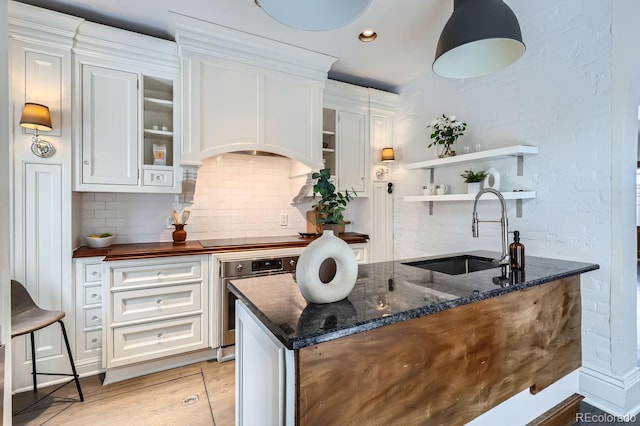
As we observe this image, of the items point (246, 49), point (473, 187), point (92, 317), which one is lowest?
point (92, 317)

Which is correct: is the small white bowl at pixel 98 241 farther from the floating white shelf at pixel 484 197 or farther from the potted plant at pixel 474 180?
the potted plant at pixel 474 180

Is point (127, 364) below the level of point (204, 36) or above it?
below

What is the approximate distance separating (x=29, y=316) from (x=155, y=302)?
2.32 ft

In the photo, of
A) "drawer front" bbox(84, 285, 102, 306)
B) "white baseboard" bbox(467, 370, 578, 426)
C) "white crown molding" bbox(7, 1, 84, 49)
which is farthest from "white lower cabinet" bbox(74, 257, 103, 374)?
"white baseboard" bbox(467, 370, 578, 426)

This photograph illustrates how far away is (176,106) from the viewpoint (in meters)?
2.55

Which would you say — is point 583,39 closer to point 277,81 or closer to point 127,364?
point 277,81

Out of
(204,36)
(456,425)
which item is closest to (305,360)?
(456,425)

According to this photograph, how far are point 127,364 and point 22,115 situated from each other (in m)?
1.84

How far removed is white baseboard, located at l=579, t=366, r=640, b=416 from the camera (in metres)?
1.88

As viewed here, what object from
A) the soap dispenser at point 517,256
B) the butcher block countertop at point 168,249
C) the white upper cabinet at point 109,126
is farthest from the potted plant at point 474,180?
the white upper cabinet at point 109,126

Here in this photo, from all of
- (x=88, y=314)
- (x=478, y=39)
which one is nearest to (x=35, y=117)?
(x=88, y=314)

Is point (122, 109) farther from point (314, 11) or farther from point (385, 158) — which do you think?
point (385, 158)

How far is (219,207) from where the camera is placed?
3100 mm

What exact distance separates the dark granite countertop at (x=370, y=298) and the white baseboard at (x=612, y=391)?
2.75 ft
